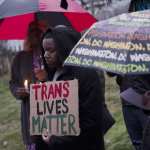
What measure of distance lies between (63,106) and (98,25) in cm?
77

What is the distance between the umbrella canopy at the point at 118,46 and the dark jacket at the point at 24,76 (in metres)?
1.94

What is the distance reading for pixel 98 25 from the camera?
4254 mm

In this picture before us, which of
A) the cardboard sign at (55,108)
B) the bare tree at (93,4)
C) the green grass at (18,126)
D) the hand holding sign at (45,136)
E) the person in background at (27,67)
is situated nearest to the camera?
the cardboard sign at (55,108)

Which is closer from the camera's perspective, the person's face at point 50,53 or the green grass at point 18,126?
the person's face at point 50,53

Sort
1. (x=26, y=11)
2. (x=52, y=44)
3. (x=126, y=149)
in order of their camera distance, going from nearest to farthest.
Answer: (x=52, y=44) → (x=26, y=11) → (x=126, y=149)

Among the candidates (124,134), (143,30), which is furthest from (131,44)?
(124,134)

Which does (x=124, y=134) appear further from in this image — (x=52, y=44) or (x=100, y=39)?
(x=100, y=39)

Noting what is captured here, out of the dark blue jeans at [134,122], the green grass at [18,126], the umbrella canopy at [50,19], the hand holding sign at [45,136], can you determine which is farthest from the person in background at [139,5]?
the green grass at [18,126]

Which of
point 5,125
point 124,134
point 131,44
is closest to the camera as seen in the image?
point 131,44

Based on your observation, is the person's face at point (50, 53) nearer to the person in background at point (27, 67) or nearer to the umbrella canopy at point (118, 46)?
the umbrella canopy at point (118, 46)

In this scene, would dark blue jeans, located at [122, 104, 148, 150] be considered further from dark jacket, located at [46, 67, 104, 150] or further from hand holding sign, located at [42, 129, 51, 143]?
hand holding sign, located at [42, 129, 51, 143]

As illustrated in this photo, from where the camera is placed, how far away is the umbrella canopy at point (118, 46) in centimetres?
386

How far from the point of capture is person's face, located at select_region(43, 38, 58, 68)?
4.72 metres

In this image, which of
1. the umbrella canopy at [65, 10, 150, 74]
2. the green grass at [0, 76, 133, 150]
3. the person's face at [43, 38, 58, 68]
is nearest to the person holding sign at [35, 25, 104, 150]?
the person's face at [43, 38, 58, 68]
